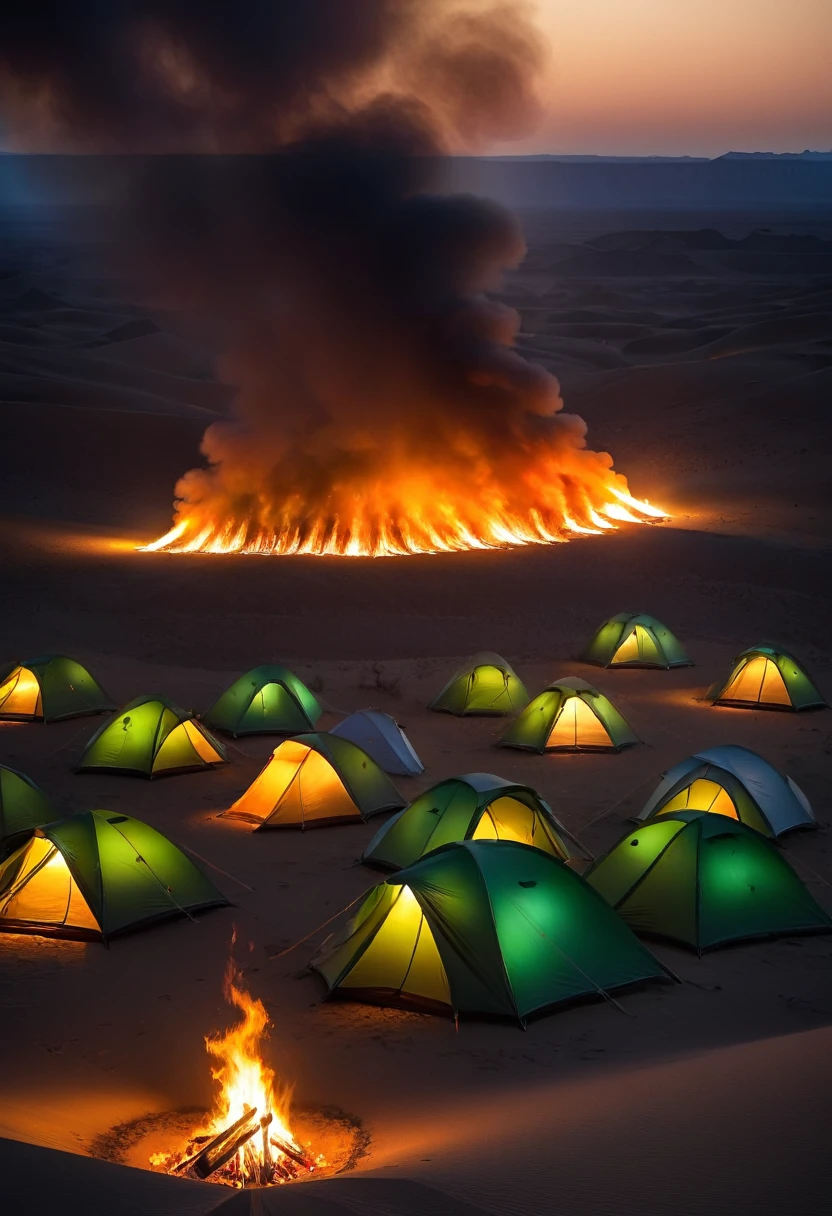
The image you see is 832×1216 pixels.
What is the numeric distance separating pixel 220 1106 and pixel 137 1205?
2.27 meters

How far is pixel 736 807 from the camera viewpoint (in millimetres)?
12828

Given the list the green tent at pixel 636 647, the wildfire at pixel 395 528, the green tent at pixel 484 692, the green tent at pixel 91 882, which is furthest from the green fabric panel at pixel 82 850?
the wildfire at pixel 395 528

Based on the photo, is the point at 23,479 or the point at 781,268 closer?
the point at 23,479

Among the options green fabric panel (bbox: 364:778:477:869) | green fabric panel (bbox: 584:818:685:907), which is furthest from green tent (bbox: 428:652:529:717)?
green fabric panel (bbox: 584:818:685:907)

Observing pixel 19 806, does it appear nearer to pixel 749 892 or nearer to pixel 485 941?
pixel 485 941

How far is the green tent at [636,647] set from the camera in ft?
73.8

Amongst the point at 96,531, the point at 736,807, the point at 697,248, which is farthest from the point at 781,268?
the point at 736,807

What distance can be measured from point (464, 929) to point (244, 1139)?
2.84 m

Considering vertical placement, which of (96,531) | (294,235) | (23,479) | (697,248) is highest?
(697,248)

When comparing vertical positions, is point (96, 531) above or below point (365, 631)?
above

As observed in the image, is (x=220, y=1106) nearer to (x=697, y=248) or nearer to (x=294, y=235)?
(x=294, y=235)

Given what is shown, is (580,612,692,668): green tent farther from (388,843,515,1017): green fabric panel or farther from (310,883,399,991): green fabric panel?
(310,883,399,991): green fabric panel

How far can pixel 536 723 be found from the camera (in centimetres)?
1772

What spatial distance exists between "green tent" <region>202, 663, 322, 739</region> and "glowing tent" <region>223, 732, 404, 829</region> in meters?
3.73
